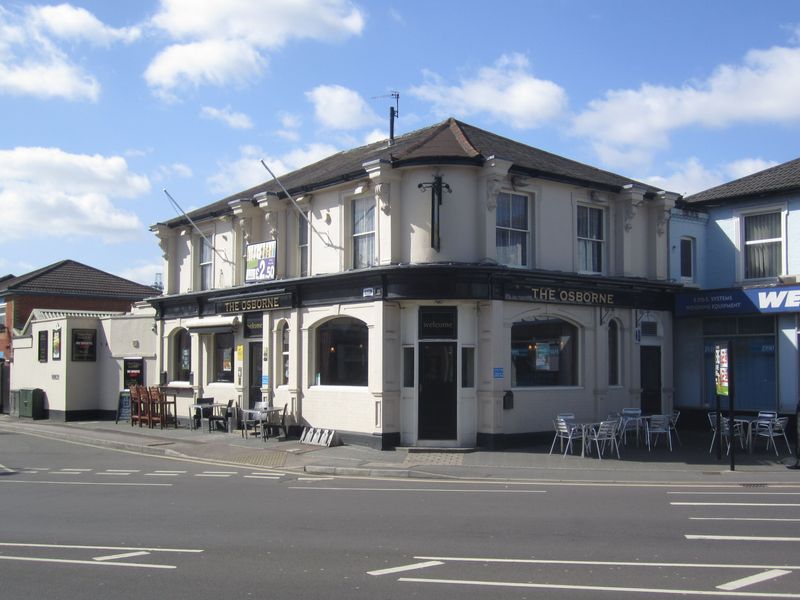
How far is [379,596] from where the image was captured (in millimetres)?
6996

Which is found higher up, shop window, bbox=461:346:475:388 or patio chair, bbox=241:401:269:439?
shop window, bbox=461:346:475:388

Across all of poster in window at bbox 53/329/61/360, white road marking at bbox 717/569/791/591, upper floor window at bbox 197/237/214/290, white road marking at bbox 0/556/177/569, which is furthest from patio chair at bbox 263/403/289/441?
white road marking at bbox 717/569/791/591

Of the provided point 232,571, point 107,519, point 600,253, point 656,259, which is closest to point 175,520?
point 107,519

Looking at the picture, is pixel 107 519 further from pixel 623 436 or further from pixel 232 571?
pixel 623 436

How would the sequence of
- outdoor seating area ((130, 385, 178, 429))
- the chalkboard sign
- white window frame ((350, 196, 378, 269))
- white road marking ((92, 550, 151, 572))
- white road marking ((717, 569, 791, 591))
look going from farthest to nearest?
the chalkboard sign < outdoor seating area ((130, 385, 178, 429)) < white window frame ((350, 196, 378, 269)) < white road marking ((92, 550, 151, 572)) < white road marking ((717, 569, 791, 591))

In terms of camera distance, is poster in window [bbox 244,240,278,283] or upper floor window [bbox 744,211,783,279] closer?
upper floor window [bbox 744,211,783,279]

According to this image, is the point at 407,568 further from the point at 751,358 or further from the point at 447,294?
the point at 751,358

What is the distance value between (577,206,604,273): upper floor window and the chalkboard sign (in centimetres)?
1636

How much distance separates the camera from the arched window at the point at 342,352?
20.2 metres

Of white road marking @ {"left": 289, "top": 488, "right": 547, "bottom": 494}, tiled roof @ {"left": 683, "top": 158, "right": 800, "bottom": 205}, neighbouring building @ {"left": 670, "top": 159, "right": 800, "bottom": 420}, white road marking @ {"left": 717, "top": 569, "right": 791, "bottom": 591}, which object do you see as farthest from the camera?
tiled roof @ {"left": 683, "top": 158, "right": 800, "bottom": 205}

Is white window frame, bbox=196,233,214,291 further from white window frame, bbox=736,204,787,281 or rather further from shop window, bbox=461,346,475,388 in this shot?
white window frame, bbox=736,204,787,281

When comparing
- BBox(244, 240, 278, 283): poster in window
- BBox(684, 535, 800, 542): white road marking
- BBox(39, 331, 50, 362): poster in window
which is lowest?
BBox(684, 535, 800, 542): white road marking

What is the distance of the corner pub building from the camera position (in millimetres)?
18938

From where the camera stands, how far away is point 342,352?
68.1 ft
